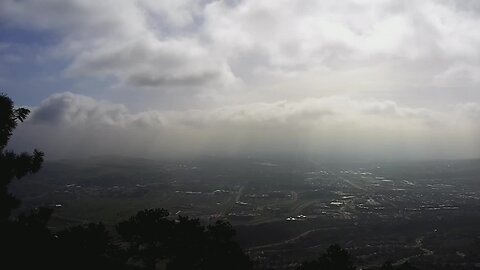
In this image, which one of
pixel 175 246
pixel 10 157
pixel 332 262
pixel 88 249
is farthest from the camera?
pixel 332 262

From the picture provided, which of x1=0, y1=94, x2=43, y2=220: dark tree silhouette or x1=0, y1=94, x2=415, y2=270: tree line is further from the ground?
x1=0, y1=94, x2=43, y2=220: dark tree silhouette

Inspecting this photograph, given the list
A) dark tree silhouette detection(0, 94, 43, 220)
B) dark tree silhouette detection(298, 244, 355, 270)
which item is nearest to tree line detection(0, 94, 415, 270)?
dark tree silhouette detection(298, 244, 355, 270)

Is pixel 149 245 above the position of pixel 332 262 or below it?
above

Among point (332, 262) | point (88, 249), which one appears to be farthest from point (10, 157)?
point (332, 262)

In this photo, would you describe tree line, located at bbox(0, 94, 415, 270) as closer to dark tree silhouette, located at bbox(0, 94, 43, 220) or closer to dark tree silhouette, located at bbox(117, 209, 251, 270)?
dark tree silhouette, located at bbox(117, 209, 251, 270)

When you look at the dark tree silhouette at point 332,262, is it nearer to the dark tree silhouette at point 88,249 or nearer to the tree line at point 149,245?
the tree line at point 149,245

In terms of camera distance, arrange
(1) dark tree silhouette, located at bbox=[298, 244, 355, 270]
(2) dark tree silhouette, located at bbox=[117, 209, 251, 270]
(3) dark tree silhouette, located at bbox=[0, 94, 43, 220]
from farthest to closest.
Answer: (1) dark tree silhouette, located at bbox=[298, 244, 355, 270] < (2) dark tree silhouette, located at bbox=[117, 209, 251, 270] < (3) dark tree silhouette, located at bbox=[0, 94, 43, 220]

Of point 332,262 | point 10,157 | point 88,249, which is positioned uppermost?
point 10,157

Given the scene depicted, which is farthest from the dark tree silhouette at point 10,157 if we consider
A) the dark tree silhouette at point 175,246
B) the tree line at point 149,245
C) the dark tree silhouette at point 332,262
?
the dark tree silhouette at point 332,262

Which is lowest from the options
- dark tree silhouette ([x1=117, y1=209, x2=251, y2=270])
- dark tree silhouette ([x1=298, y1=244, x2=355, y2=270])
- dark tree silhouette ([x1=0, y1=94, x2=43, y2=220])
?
dark tree silhouette ([x1=298, y1=244, x2=355, y2=270])

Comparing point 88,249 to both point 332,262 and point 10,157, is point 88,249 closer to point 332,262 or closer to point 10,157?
point 10,157

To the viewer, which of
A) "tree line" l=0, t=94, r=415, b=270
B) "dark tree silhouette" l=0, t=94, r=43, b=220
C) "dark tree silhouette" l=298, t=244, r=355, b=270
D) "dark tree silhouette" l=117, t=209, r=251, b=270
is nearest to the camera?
"dark tree silhouette" l=0, t=94, r=43, b=220

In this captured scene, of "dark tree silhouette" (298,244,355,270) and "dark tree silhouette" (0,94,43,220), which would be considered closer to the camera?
"dark tree silhouette" (0,94,43,220)
